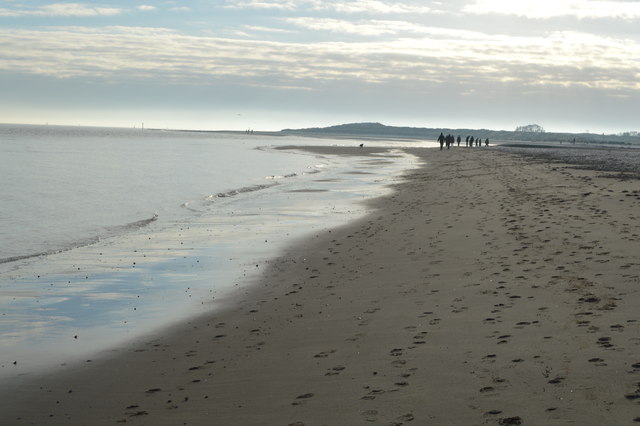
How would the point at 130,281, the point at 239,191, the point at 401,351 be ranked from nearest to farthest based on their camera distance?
1. the point at 401,351
2. the point at 130,281
3. the point at 239,191

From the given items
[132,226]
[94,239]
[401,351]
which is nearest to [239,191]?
[132,226]

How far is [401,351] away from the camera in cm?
845

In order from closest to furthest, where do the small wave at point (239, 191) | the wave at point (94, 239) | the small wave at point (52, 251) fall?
the small wave at point (52, 251) < the wave at point (94, 239) < the small wave at point (239, 191)

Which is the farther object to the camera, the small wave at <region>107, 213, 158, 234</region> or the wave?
the small wave at <region>107, 213, 158, 234</region>

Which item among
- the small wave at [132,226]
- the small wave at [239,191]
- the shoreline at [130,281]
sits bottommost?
the small wave at [132,226]

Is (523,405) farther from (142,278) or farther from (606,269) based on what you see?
A: (142,278)

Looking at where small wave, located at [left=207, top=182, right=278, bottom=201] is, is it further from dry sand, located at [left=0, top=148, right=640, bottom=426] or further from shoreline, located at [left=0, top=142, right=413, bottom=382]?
dry sand, located at [left=0, top=148, right=640, bottom=426]

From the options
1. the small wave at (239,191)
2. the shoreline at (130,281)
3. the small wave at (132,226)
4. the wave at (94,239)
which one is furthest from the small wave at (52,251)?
the small wave at (239,191)

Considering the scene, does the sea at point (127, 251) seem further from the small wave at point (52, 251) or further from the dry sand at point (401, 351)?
the dry sand at point (401, 351)

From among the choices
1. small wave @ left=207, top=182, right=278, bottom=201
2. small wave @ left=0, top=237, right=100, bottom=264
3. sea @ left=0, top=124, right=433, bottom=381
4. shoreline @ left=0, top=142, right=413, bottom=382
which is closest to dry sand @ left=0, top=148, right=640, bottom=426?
shoreline @ left=0, top=142, right=413, bottom=382

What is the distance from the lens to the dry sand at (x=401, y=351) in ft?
21.9

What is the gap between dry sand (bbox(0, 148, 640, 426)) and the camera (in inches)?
262

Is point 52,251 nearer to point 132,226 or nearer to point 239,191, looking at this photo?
point 132,226

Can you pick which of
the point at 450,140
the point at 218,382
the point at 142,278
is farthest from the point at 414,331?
the point at 450,140
